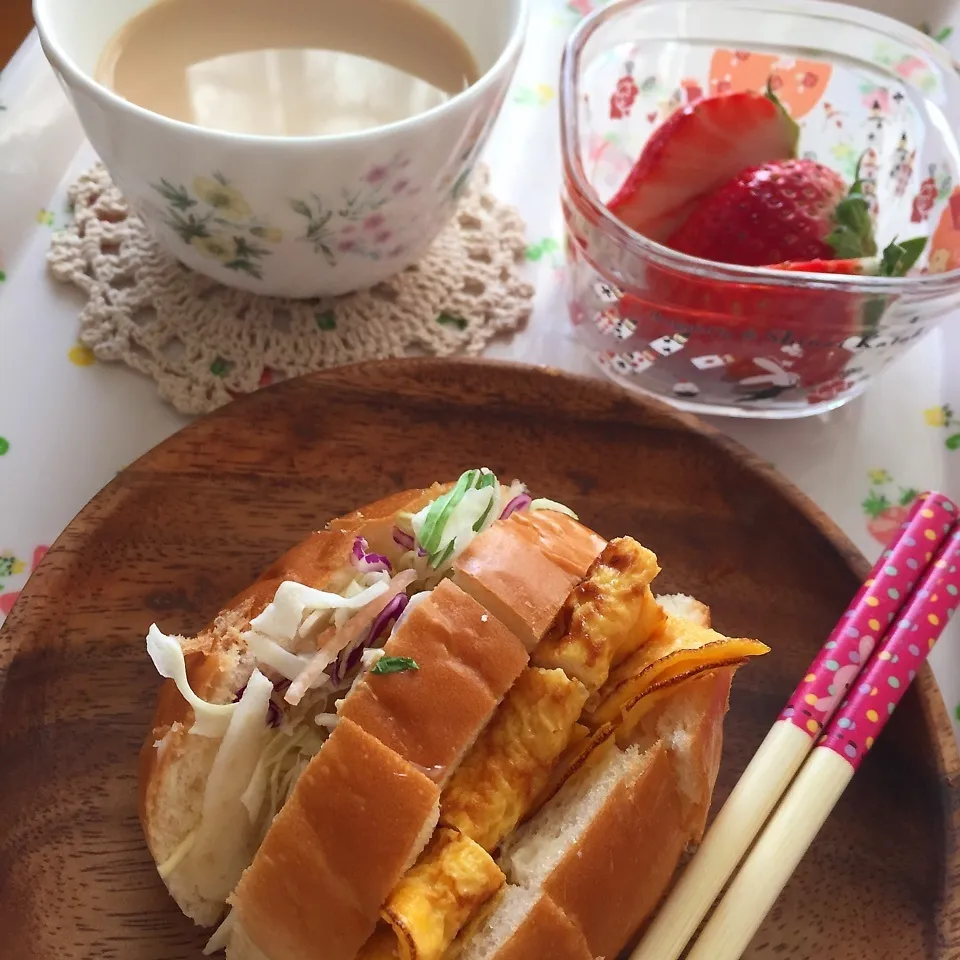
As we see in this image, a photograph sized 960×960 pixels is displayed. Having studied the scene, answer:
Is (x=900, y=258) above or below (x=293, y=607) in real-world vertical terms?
above

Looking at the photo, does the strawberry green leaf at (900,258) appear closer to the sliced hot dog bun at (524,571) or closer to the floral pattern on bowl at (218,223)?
the sliced hot dog bun at (524,571)

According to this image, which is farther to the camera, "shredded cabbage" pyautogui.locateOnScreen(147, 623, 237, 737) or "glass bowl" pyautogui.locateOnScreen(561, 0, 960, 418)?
"glass bowl" pyautogui.locateOnScreen(561, 0, 960, 418)

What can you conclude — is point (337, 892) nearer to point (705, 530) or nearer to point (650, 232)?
point (705, 530)

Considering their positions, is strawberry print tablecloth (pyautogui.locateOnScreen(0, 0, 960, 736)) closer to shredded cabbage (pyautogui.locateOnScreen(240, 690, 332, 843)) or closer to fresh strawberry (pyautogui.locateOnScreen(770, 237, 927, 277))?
fresh strawberry (pyautogui.locateOnScreen(770, 237, 927, 277))

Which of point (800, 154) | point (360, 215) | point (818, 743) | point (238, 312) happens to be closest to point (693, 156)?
point (800, 154)

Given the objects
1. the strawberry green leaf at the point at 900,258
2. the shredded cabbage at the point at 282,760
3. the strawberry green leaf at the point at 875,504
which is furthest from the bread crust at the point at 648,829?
the strawberry green leaf at the point at 900,258

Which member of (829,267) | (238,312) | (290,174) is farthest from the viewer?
(238,312)

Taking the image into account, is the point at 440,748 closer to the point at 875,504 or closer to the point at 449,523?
the point at 449,523

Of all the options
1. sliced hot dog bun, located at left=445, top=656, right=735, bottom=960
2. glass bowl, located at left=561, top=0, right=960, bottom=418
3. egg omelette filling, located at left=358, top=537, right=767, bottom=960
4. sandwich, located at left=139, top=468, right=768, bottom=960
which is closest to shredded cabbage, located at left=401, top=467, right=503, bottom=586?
sandwich, located at left=139, top=468, right=768, bottom=960
